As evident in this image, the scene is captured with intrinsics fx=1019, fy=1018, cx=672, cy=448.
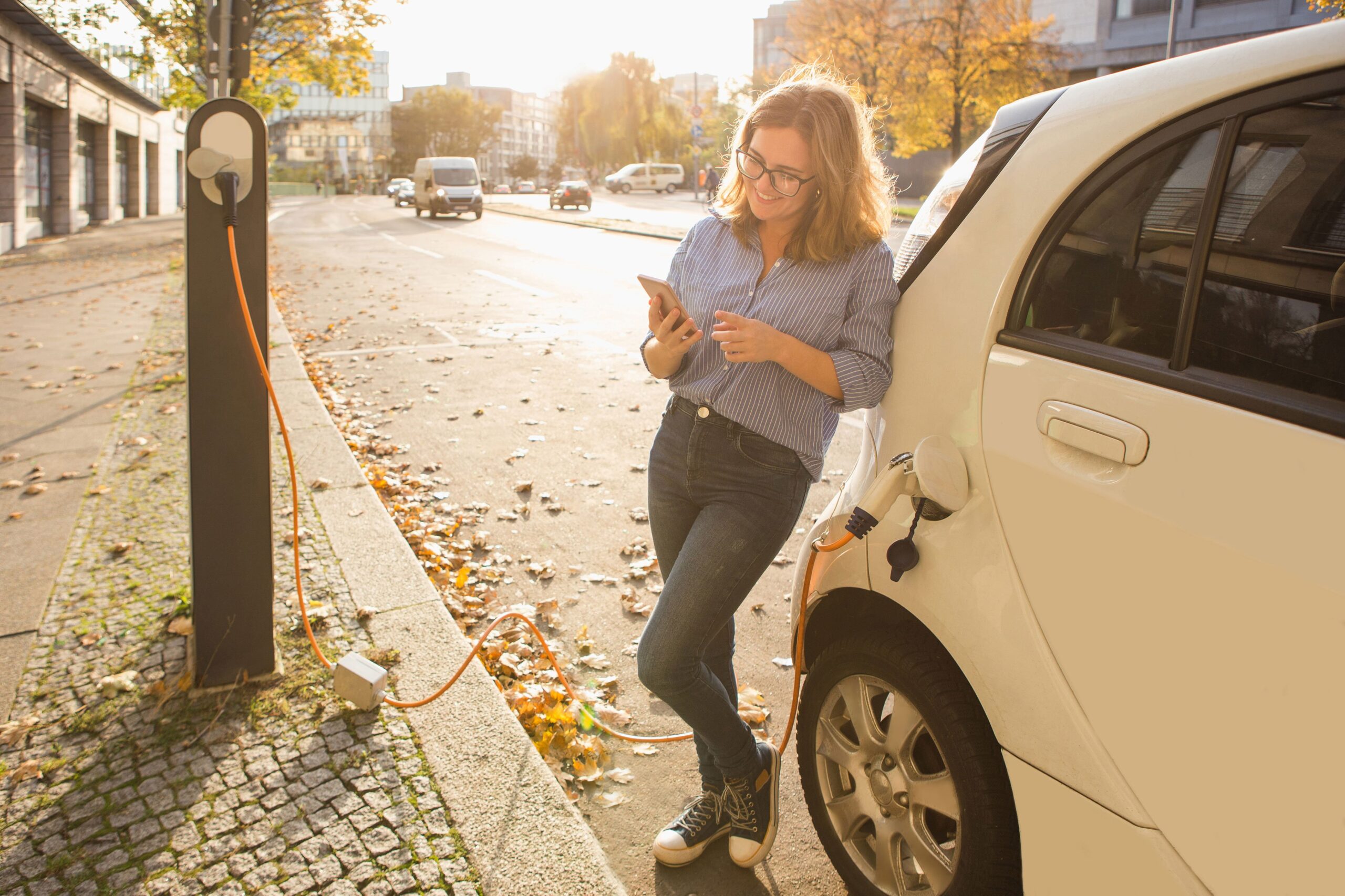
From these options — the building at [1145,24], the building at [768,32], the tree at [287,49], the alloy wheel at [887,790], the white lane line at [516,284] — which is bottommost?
the alloy wheel at [887,790]

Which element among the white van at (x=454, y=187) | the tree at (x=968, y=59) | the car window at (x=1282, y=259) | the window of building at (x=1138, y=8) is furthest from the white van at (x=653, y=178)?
the car window at (x=1282, y=259)

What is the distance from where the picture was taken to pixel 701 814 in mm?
2791

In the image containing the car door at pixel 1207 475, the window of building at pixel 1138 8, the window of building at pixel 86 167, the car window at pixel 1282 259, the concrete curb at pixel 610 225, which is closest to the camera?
the car door at pixel 1207 475

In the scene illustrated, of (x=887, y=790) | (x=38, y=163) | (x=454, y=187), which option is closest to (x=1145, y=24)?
(x=454, y=187)

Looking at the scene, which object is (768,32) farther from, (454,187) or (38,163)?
(38,163)

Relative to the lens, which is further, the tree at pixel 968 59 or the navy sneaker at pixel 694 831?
the tree at pixel 968 59

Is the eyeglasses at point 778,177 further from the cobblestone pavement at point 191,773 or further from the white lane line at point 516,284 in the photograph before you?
the white lane line at point 516,284

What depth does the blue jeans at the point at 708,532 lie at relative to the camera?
2.42 meters

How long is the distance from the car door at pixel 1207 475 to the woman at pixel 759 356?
54cm

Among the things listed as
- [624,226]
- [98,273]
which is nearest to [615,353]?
[98,273]

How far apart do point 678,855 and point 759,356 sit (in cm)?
141

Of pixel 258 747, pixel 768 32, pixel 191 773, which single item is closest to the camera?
pixel 191 773

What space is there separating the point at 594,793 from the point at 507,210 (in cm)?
4448

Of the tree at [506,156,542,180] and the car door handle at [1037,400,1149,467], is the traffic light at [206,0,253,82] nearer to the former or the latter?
the car door handle at [1037,400,1149,467]
